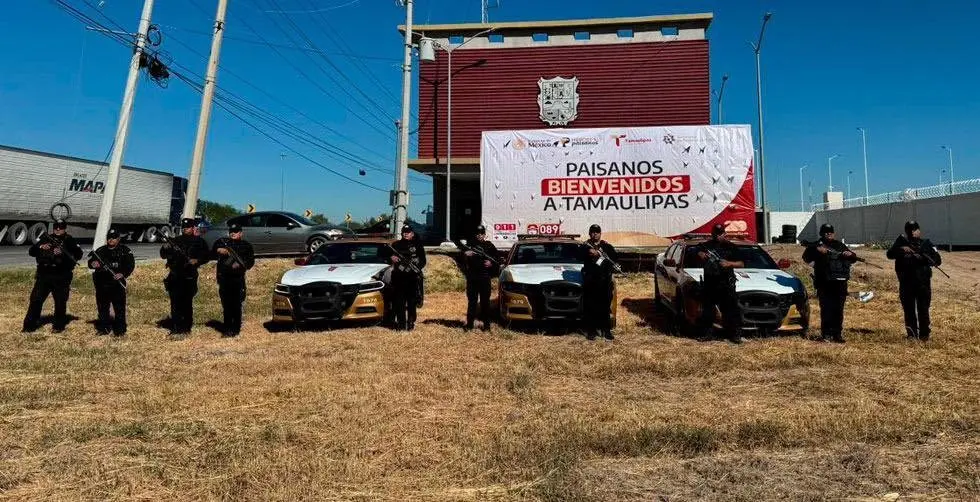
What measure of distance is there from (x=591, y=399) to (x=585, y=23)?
22.4m

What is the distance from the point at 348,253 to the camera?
9797mm

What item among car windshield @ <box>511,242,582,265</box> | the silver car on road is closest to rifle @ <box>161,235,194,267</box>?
car windshield @ <box>511,242,582,265</box>

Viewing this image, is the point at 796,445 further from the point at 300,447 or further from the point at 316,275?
the point at 316,275

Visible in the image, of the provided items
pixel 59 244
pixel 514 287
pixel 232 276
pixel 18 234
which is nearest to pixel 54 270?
pixel 59 244

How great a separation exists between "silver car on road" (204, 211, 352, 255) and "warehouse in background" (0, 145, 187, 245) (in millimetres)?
7336

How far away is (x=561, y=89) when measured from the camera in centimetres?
2441

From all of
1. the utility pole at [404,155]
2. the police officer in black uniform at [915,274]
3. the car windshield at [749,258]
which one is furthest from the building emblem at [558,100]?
the police officer in black uniform at [915,274]

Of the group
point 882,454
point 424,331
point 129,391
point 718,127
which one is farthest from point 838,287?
point 129,391

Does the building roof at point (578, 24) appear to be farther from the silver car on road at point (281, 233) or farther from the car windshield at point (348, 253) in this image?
the car windshield at point (348, 253)

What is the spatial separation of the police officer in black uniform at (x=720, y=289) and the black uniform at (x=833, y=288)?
1.14 m

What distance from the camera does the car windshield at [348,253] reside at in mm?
9633

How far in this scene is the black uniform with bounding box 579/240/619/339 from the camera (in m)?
7.96

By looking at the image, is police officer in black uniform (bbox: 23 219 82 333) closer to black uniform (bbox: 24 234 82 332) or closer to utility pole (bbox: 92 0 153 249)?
black uniform (bbox: 24 234 82 332)

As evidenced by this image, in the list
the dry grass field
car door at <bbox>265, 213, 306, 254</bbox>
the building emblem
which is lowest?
the dry grass field
